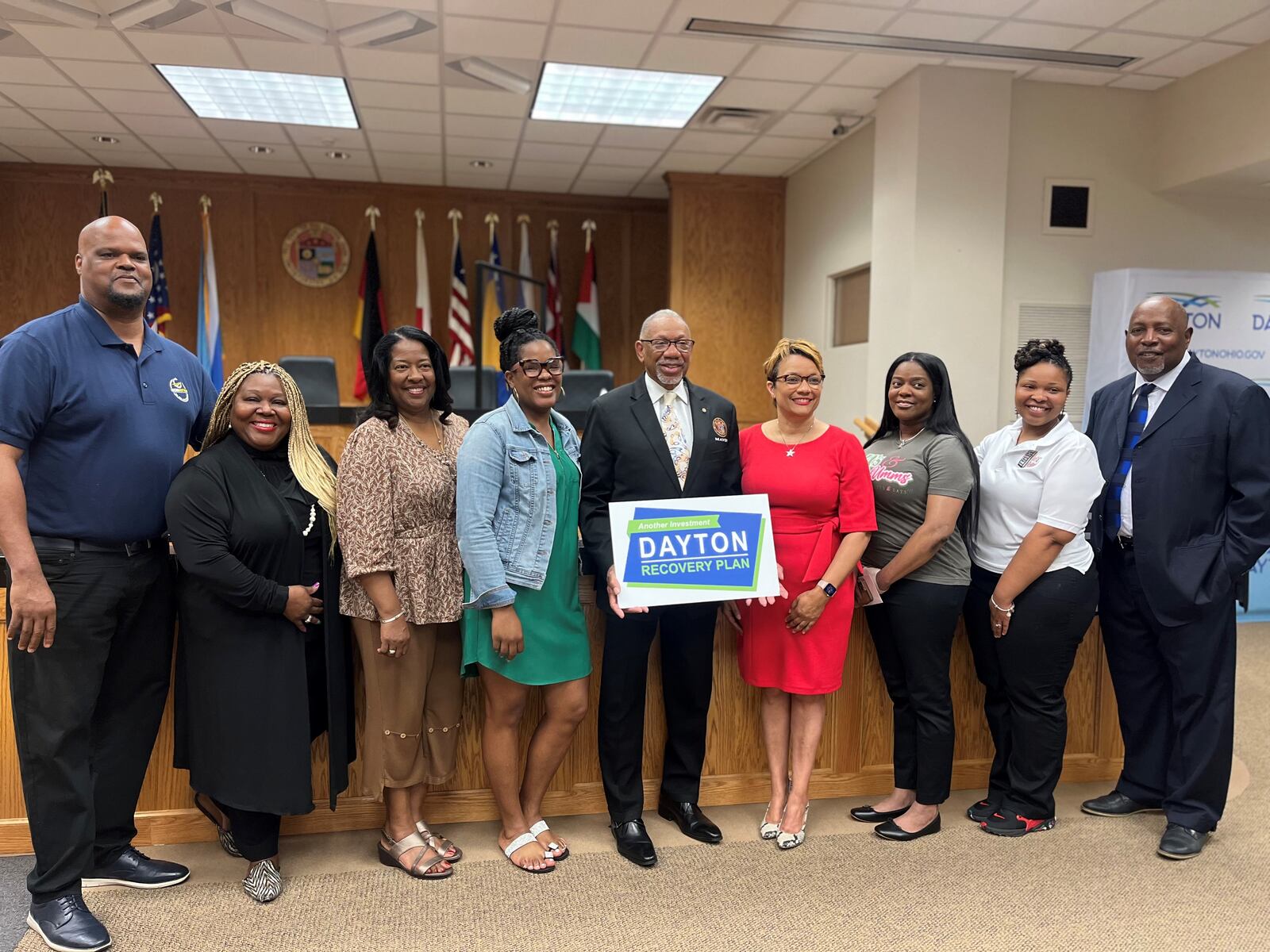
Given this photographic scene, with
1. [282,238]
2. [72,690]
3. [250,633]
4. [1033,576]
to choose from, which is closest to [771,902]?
[1033,576]

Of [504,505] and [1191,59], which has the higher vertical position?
[1191,59]

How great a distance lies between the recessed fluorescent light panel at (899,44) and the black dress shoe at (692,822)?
13.0ft

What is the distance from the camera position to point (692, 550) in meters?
2.40

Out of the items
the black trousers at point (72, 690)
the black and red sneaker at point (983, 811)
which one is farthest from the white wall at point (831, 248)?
the black trousers at point (72, 690)

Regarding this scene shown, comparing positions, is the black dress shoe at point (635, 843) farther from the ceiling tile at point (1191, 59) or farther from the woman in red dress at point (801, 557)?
the ceiling tile at point (1191, 59)

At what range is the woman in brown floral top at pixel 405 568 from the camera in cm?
222

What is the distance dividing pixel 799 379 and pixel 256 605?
1550 millimetres

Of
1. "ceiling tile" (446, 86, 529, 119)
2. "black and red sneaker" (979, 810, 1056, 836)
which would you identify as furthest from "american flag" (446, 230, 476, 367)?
"black and red sneaker" (979, 810, 1056, 836)

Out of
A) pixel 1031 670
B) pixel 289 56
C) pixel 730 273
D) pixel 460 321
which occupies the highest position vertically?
pixel 289 56

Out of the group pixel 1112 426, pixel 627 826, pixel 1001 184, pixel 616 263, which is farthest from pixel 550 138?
pixel 627 826

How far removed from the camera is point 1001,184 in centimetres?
554

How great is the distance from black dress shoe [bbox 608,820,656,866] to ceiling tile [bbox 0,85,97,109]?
6100 millimetres

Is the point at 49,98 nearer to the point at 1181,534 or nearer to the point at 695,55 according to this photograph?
the point at 695,55

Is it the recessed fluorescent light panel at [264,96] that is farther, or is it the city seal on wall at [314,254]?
the city seal on wall at [314,254]
